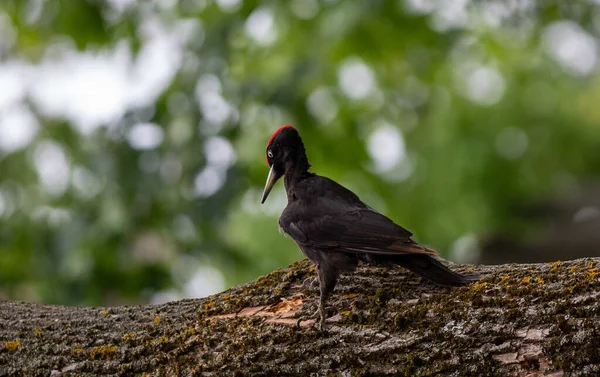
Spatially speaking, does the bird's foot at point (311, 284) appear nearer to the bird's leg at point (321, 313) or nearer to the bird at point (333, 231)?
the bird at point (333, 231)

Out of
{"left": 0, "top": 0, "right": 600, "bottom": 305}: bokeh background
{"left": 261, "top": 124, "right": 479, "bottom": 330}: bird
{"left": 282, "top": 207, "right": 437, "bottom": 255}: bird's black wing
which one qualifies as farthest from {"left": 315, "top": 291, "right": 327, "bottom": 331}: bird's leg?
{"left": 0, "top": 0, "right": 600, "bottom": 305}: bokeh background

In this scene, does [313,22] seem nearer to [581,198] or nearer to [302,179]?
[302,179]

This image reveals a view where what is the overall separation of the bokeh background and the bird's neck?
2.22 metres

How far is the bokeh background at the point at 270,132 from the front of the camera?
21.1ft

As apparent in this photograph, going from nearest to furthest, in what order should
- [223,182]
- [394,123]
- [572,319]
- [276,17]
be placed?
[572,319] → [223,182] → [276,17] → [394,123]

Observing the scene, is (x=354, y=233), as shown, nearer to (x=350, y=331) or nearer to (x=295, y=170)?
(x=350, y=331)

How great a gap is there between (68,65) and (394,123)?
414cm

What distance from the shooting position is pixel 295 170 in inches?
155

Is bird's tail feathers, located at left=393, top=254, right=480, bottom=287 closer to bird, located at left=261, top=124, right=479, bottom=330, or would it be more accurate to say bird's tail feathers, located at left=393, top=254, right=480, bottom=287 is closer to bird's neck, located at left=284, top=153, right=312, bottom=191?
bird, located at left=261, top=124, right=479, bottom=330

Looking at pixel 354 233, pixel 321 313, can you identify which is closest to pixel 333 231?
pixel 354 233

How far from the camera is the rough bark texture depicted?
2506mm

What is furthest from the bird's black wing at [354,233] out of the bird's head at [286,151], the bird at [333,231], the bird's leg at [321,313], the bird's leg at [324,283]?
the bird's head at [286,151]

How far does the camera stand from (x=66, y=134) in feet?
24.2

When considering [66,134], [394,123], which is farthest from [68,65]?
[394,123]
